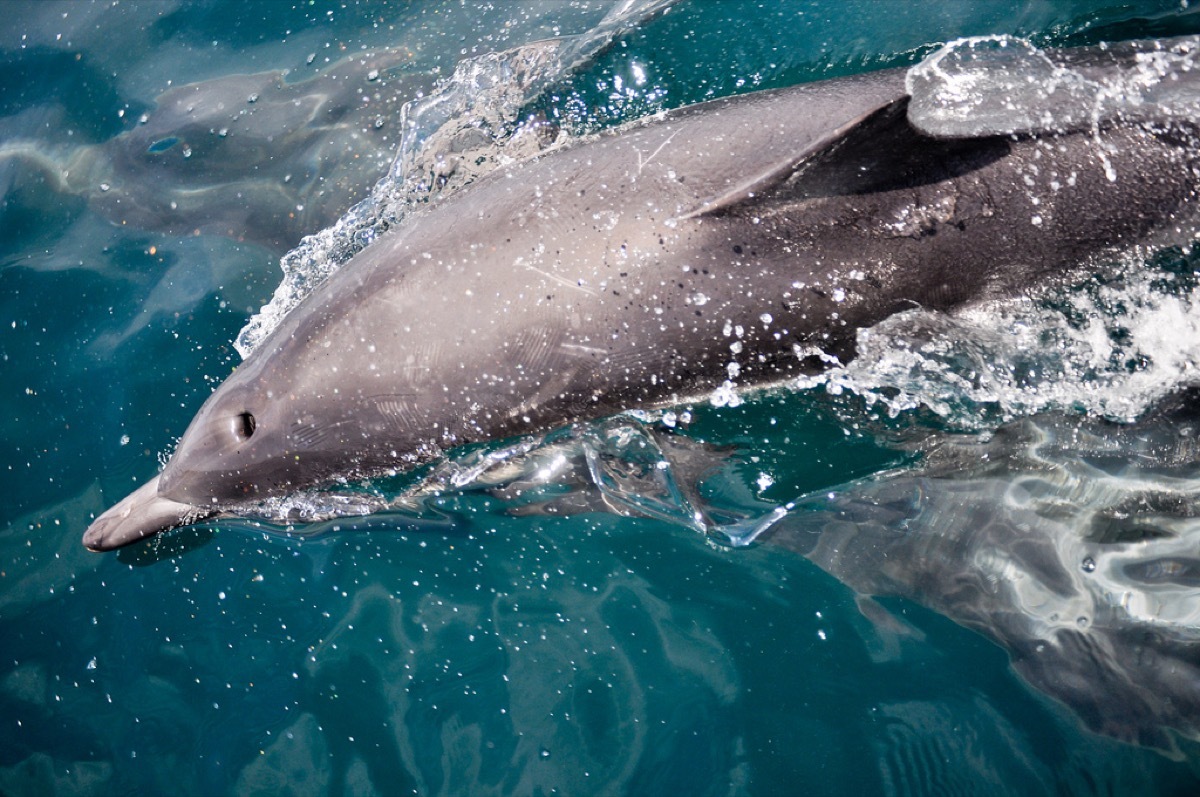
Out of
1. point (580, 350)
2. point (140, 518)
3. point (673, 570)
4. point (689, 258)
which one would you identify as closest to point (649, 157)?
point (689, 258)

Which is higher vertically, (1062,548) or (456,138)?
(456,138)

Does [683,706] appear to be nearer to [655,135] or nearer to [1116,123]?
[655,135]

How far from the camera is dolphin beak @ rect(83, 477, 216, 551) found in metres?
4.38

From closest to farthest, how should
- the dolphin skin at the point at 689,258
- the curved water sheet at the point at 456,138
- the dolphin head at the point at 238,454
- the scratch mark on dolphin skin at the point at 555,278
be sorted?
the dolphin skin at the point at 689,258
the scratch mark on dolphin skin at the point at 555,278
the dolphin head at the point at 238,454
the curved water sheet at the point at 456,138

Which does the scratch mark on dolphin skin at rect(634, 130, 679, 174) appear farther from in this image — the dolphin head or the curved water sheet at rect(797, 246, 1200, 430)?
the dolphin head

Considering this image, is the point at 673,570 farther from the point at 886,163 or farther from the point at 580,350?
the point at 886,163

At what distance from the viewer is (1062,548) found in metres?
3.89

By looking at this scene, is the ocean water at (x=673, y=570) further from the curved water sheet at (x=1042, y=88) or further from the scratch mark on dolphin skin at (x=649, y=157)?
the scratch mark on dolphin skin at (x=649, y=157)

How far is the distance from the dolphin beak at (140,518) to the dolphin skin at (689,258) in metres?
0.54

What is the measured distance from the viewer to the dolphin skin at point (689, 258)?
347cm

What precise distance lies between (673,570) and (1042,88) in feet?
8.49

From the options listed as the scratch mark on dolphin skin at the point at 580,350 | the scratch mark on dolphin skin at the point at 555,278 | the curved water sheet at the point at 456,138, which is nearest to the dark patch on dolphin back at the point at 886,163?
the scratch mark on dolphin skin at the point at 555,278

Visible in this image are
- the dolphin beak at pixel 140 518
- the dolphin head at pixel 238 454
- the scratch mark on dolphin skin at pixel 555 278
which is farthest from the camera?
the dolphin beak at pixel 140 518

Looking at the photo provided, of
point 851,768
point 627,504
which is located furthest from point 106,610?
point 851,768
